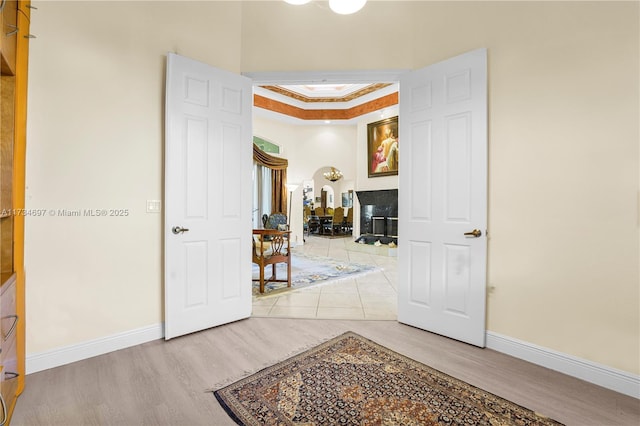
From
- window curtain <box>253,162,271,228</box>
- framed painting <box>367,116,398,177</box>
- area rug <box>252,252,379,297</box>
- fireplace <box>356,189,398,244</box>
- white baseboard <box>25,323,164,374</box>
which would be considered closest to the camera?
white baseboard <box>25,323,164,374</box>

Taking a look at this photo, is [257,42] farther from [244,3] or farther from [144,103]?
[144,103]

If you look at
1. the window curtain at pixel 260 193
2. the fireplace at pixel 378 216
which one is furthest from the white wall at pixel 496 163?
the window curtain at pixel 260 193

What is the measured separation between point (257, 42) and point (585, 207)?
3124mm

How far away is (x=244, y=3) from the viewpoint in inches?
122

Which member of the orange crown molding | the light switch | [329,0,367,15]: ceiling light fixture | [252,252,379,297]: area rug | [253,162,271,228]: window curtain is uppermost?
the orange crown molding

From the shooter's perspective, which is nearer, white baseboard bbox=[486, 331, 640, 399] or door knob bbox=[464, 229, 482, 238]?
white baseboard bbox=[486, 331, 640, 399]

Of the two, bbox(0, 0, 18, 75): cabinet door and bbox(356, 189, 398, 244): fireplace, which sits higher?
bbox(0, 0, 18, 75): cabinet door

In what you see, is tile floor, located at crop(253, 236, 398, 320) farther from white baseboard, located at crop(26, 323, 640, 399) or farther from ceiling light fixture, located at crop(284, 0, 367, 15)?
ceiling light fixture, located at crop(284, 0, 367, 15)

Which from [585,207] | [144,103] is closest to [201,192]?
[144,103]

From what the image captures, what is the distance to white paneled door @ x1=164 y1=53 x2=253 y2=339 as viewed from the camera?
257cm

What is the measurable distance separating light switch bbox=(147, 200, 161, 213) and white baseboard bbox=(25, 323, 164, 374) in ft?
3.20

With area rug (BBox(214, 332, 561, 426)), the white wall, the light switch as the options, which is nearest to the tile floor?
area rug (BBox(214, 332, 561, 426))

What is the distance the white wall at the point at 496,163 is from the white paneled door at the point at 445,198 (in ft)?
0.41

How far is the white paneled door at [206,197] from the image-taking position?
257cm
